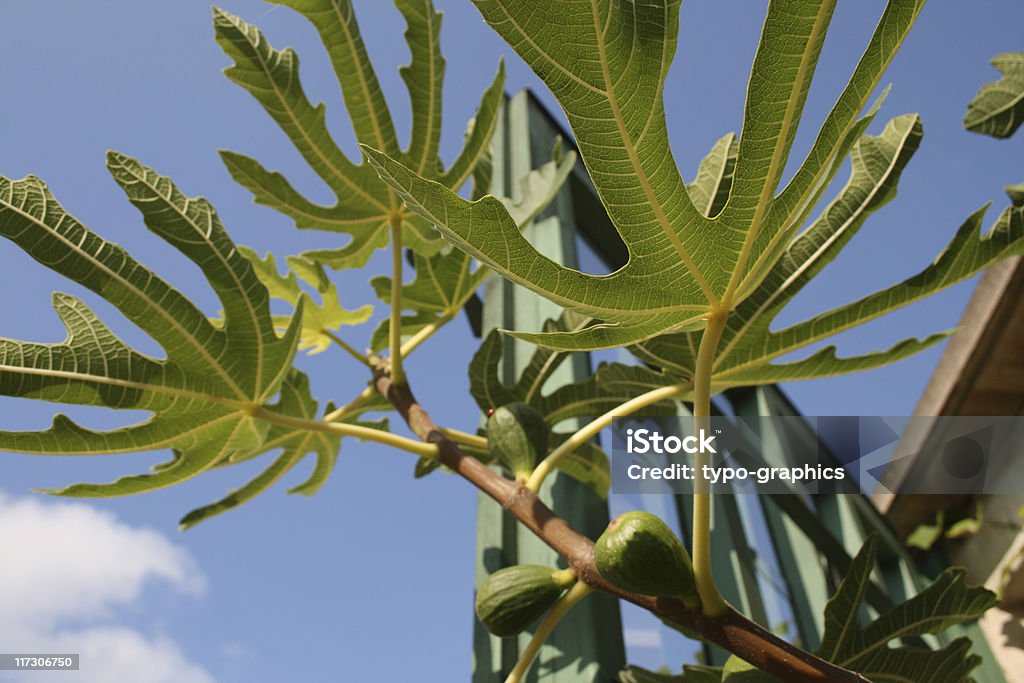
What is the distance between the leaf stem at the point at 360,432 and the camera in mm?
942

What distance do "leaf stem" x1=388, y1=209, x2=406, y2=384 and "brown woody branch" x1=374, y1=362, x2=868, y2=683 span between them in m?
0.11

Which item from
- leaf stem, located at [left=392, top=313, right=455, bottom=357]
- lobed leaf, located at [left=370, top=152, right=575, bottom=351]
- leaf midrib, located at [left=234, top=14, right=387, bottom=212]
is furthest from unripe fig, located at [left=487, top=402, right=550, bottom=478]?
leaf midrib, located at [left=234, top=14, right=387, bottom=212]

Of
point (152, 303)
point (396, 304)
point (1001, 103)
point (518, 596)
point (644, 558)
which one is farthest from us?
point (1001, 103)

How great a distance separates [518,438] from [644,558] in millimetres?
288

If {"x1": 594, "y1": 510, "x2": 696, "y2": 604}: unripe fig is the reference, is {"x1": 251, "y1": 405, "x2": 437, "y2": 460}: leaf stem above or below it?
above

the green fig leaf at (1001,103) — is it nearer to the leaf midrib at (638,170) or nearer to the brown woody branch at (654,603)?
the leaf midrib at (638,170)

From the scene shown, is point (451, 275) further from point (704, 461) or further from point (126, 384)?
point (704, 461)

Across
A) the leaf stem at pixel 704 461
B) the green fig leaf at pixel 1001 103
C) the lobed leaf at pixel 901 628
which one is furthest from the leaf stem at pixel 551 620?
the green fig leaf at pixel 1001 103

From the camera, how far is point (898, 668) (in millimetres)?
941

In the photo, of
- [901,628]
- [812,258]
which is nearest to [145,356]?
[812,258]

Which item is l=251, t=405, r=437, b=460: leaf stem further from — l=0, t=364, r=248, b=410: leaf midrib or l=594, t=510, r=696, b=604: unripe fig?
l=594, t=510, r=696, b=604: unripe fig

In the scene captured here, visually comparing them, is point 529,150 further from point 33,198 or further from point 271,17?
point 33,198

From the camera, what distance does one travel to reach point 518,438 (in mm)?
923

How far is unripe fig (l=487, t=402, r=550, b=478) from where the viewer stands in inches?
36.1
